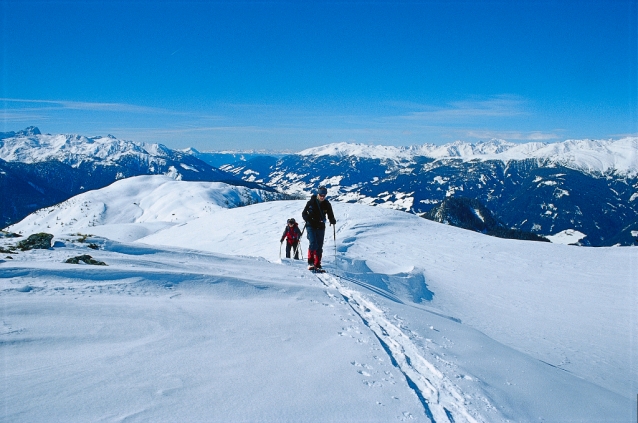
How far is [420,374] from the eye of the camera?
5746 millimetres

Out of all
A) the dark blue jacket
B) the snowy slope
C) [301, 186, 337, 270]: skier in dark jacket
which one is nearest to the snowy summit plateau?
the snowy slope

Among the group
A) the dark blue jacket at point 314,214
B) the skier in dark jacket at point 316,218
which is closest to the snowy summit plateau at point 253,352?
the skier in dark jacket at point 316,218

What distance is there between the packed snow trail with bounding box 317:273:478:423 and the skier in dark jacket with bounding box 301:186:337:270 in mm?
5111

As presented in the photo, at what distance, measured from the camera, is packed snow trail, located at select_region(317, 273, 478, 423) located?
477 centimetres

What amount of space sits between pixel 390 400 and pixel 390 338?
98.0 inches

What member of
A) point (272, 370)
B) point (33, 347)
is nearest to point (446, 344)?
point (272, 370)

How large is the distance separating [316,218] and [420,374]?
330 inches

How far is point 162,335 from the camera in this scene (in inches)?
225

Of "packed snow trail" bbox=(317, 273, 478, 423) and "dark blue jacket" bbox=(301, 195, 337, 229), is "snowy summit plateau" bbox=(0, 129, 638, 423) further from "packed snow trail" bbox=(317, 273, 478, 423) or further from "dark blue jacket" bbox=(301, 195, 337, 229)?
"dark blue jacket" bbox=(301, 195, 337, 229)

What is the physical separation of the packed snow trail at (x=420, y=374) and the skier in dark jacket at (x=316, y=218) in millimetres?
5111

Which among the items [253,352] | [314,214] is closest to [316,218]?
[314,214]

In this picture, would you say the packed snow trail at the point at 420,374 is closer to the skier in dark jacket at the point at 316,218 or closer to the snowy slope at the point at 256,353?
the snowy slope at the point at 256,353

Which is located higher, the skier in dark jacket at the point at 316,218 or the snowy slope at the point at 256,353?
the skier in dark jacket at the point at 316,218

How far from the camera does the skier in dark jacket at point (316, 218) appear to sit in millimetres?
13570
